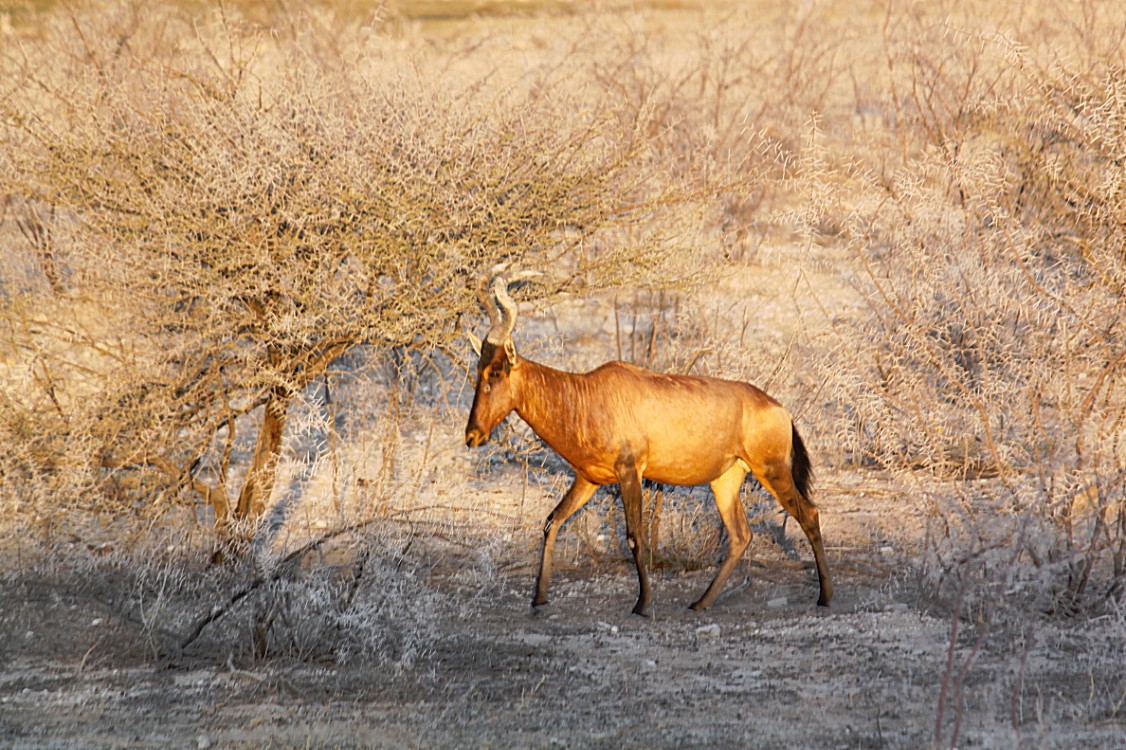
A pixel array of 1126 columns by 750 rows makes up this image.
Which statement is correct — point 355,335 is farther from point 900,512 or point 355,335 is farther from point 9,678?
point 900,512

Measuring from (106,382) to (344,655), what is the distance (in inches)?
124

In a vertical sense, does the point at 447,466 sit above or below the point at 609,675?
above

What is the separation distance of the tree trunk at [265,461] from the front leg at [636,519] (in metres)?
2.61

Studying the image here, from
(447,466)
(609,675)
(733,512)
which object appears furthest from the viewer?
(447,466)

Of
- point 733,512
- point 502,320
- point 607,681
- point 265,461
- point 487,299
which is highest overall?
point 487,299

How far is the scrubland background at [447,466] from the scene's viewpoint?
632cm

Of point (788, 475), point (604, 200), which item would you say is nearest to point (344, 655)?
point (788, 475)

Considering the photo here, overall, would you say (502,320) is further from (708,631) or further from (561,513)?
(708,631)

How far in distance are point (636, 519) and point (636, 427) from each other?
606 millimetres

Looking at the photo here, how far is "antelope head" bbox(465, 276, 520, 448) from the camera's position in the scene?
7.82 m

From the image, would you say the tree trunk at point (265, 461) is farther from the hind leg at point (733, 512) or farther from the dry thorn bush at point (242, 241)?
the hind leg at point (733, 512)

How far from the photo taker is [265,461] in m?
9.16

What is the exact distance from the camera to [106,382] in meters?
8.82

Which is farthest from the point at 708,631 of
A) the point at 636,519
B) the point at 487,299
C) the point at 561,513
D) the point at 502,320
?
the point at 487,299
